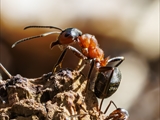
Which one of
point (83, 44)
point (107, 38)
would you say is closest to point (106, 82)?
point (83, 44)

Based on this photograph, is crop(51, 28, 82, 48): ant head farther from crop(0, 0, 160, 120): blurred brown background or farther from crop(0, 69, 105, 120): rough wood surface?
crop(0, 0, 160, 120): blurred brown background

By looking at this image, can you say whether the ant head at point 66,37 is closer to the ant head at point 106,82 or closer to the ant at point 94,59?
the ant at point 94,59

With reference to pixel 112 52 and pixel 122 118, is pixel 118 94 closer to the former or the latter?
pixel 112 52

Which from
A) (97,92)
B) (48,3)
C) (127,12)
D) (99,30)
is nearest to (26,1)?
(48,3)

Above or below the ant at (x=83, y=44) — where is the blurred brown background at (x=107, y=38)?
above

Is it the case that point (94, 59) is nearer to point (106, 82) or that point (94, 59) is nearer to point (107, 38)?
point (106, 82)

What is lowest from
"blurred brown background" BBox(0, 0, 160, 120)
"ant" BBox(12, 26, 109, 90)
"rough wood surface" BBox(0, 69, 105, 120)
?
"rough wood surface" BBox(0, 69, 105, 120)

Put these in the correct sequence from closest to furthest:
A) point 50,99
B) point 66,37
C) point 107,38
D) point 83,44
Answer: point 50,99 → point 66,37 → point 83,44 → point 107,38

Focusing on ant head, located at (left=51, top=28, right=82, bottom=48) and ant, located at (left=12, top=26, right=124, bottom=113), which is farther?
ant head, located at (left=51, top=28, right=82, bottom=48)

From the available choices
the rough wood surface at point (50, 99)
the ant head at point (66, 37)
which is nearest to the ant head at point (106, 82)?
the rough wood surface at point (50, 99)

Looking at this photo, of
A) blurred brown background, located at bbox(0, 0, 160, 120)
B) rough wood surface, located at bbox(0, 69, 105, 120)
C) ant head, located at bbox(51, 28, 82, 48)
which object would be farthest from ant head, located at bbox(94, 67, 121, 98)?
blurred brown background, located at bbox(0, 0, 160, 120)
